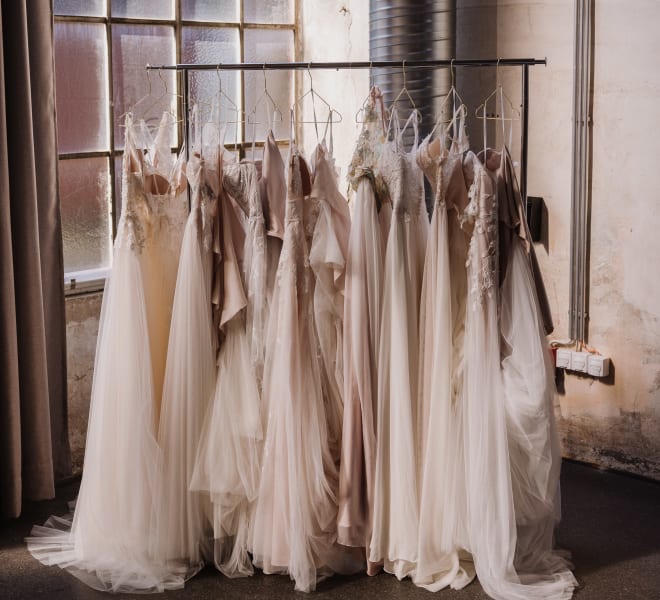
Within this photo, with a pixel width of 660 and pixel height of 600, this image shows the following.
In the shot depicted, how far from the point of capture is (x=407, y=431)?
2.84 metres

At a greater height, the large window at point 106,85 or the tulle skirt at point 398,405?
the large window at point 106,85

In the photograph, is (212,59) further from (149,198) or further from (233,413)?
(233,413)

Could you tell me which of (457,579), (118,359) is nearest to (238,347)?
(118,359)

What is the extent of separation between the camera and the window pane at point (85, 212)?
373cm

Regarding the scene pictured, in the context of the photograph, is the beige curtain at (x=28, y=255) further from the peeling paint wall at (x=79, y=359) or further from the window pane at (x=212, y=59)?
the window pane at (x=212, y=59)

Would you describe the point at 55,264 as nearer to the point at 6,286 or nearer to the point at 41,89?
the point at 6,286

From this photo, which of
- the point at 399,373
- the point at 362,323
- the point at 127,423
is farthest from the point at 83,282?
the point at 399,373

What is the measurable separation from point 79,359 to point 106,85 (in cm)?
108

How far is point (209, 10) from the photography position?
4.14m

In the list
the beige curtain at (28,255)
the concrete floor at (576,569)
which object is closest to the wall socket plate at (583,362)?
the concrete floor at (576,569)

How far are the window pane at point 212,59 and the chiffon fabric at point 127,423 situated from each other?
1.17 m

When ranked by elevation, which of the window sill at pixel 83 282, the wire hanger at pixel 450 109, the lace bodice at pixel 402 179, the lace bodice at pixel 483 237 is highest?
the wire hanger at pixel 450 109

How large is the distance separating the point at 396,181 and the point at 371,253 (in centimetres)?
22

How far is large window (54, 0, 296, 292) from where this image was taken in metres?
3.67
